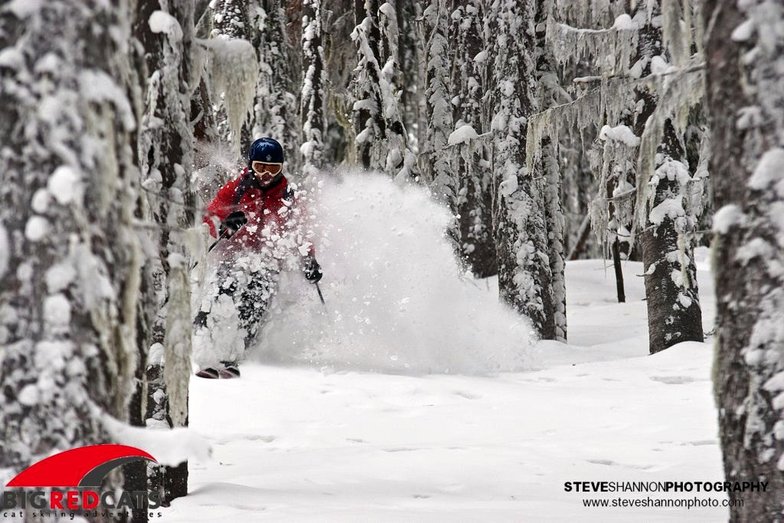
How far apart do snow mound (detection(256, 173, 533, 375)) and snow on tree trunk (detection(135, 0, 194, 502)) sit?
4.29 meters

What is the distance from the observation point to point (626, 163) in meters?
9.95

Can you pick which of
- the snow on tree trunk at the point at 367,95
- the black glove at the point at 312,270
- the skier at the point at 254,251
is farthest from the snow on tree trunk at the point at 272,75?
the black glove at the point at 312,270

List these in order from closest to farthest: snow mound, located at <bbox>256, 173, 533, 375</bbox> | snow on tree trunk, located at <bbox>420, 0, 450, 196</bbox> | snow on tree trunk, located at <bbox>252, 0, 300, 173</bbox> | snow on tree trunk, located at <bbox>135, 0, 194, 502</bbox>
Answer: snow on tree trunk, located at <bbox>135, 0, 194, 502</bbox>
snow mound, located at <bbox>256, 173, 533, 375</bbox>
snow on tree trunk, located at <bbox>252, 0, 300, 173</bbox>
snow on tree trunk, located at <bbox>420, 0, 450, 196</bbox>

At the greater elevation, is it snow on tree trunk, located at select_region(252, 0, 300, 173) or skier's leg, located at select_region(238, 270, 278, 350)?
snow on tree trunk, located at select_region(252, 0, 300, 173)

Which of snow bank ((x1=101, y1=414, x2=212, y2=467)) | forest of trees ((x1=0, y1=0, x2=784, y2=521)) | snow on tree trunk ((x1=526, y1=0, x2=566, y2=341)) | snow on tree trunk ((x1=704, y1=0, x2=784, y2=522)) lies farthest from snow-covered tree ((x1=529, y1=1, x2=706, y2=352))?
snow bank ((x1=101, y1=414, x2=212, y2=467))

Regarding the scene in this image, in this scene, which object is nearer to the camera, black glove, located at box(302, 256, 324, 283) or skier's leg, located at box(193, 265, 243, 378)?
skier's leg, located at box(193, 265, 243, 378)

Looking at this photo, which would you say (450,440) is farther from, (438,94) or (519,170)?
(438,94)

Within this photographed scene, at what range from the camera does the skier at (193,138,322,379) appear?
8.40 metres

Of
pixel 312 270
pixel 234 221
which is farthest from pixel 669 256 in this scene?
pixel 234 221

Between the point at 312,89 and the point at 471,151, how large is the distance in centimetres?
290

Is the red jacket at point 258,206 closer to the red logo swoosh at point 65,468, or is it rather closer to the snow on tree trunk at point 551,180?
the snow on tree trunk at point 551,180

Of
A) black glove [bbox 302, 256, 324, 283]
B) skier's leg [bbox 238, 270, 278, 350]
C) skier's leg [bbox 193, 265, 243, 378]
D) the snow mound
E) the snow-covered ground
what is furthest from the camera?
the snow mound

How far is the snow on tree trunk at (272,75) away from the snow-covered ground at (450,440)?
22.7 feet

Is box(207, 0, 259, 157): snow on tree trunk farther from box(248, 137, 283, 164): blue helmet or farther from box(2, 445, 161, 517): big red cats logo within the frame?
box(248, 137, 283, 164): blue helmet
